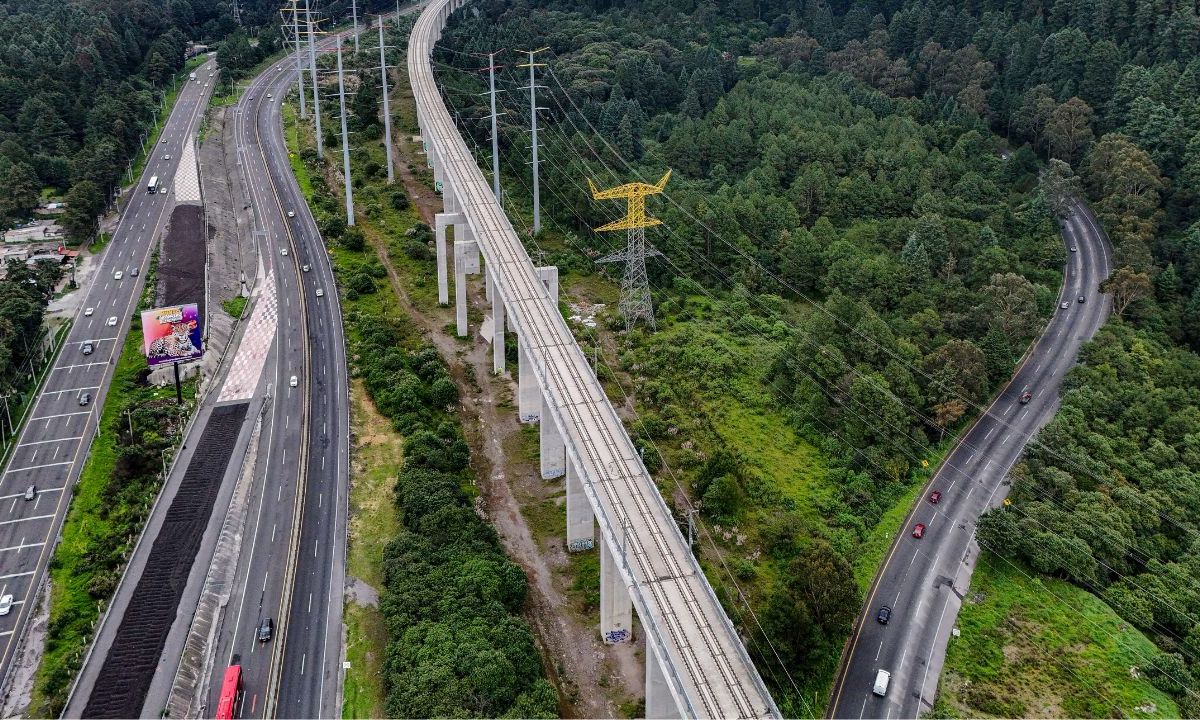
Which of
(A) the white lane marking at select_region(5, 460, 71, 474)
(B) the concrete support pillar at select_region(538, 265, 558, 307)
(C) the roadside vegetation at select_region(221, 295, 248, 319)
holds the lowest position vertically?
(A) the white lane marking at select_region(5, 460, 71, 474)

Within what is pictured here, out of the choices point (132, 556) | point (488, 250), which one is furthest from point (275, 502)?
point (488, 250)

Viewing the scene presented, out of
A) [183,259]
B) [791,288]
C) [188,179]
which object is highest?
[188,179]

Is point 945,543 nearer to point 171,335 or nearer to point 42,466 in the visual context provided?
point 171,335

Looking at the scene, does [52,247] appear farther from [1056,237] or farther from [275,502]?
[1056,237]

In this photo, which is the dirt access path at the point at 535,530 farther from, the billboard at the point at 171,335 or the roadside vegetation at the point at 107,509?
the roadside vegetation at the point at 107,509

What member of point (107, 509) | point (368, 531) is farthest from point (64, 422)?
point (368, 531)

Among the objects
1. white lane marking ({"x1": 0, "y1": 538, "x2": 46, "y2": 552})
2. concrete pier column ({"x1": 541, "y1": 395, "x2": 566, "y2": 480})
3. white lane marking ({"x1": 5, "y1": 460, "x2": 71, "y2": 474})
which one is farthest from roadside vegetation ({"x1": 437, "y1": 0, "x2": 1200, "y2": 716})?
white lane marking ({"x1": 5, "y1": 460, "x2": 71, "y2": 474})

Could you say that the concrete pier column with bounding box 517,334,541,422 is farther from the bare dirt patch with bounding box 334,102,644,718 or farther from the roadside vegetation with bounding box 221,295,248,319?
the roadside vegetation with bounding box 221,295,248,319
